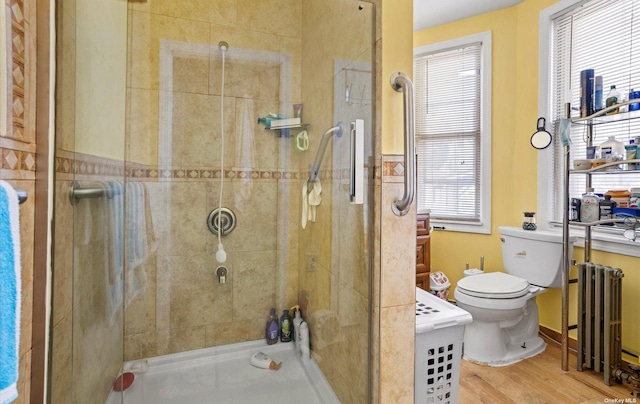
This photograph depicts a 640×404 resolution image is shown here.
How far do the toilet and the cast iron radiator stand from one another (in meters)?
0.21

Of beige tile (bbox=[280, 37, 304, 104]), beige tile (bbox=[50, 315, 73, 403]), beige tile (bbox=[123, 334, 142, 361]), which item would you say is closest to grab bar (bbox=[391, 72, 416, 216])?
beige tile (bbox=[280, 37, 304, 104])

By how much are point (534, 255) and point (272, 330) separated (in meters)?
1.90

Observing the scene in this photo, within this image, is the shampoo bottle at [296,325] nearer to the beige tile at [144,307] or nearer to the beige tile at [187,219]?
the beige tile at [187,219]

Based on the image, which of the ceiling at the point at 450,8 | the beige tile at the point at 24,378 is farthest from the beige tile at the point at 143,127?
the ceiling at the point at 450,8

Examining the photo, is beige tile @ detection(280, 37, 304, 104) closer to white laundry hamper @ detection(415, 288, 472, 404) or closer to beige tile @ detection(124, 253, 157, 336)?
beige tile @ detection(124, 253, 157, 336)

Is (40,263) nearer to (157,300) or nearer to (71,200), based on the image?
(71,200)

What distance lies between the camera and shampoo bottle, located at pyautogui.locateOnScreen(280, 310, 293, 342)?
1.61 meters

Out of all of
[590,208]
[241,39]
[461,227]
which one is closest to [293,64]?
[241,39]

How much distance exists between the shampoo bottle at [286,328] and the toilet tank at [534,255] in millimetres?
1759

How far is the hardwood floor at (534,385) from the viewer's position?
1606 millimetres

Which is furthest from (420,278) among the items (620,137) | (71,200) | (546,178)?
(71,200)

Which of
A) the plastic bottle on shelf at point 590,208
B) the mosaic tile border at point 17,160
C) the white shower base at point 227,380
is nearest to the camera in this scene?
the mosaic tile border at point 17,160

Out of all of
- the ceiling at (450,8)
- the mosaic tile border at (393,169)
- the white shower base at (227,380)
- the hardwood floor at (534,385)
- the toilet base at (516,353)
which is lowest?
the hardwood floor at (534,385)

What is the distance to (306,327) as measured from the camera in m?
1.60
